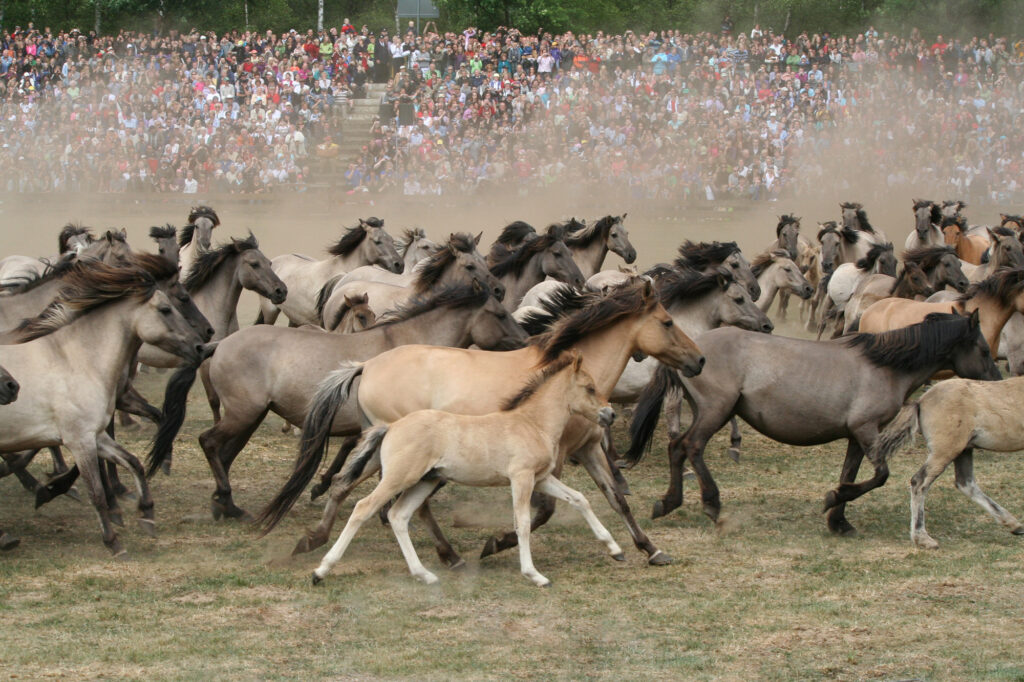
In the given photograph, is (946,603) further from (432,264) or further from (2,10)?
(2,10)

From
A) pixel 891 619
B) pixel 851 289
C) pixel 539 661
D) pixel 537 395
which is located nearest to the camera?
pixel 539 661

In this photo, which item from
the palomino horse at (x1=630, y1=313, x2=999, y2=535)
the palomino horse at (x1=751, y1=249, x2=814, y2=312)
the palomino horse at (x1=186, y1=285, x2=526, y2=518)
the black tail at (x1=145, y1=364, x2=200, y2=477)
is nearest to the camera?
the palomino horse at (x1=630, y1=313, x2=999, y2=535)

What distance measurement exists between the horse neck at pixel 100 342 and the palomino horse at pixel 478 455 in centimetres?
182

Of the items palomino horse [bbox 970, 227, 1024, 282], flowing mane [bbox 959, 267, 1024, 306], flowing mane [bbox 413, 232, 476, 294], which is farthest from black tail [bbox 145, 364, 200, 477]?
palomino horse [bbox 970, 227, 1024, 282]

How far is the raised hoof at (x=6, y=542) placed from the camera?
7.58 metres

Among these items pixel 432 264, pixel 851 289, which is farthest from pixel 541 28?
pixel 432 264

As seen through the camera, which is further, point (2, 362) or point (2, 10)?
point (2, 10)

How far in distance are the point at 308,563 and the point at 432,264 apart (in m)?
4.16

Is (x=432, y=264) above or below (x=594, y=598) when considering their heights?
above

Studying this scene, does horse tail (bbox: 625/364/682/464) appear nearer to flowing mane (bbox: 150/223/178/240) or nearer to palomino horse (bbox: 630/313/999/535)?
palomino horse (bbox: 630/313/999/535)

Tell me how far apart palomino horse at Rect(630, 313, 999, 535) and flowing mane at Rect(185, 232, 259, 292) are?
5.01 m

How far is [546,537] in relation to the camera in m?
7.97

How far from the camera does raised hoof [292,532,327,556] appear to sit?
7098 millimetres

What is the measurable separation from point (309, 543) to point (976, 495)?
14.3 feet
